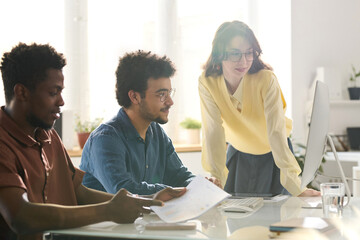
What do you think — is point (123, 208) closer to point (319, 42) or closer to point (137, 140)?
point (137, 140)

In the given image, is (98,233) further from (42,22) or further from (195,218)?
(42,22)

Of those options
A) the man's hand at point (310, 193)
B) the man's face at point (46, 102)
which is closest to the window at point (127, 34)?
the man's hand at point (310, 193)

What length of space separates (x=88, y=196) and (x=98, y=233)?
401 millimetres

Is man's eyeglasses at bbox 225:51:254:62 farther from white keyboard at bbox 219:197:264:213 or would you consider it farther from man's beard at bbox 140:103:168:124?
white keyboard at bbox 219:197:264:213

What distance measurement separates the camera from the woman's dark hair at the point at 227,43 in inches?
95.4

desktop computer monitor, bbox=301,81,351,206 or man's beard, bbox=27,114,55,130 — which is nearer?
man's beard, bbox=27,114,55,130

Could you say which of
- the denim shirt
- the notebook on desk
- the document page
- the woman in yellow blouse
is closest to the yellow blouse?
the woman in yellow blouse

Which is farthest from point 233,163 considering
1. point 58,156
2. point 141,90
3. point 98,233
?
point 98,233

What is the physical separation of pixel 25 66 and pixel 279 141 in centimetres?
120

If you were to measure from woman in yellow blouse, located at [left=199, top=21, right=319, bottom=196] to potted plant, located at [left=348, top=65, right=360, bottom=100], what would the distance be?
2279 millimetres

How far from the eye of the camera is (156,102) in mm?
2158

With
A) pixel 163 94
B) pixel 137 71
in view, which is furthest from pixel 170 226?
pixel 137 71

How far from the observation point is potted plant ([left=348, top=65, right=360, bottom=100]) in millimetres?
4738

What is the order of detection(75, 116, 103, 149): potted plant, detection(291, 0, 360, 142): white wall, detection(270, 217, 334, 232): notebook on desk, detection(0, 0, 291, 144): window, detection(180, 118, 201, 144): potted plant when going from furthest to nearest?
1. detection(180, 118, 201, 144): potted plant
2. detection(291, 0, 360, 142): white wall
3. detection(0, 0, 291, 144): window
4. detection(75, 116, 103, 149): potted plant
5. detection(270, 217, 334, 232): notebook on desk
